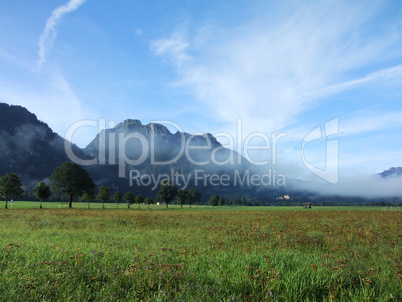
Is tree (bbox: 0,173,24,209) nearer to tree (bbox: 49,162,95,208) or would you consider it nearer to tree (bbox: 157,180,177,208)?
tree (bbox: 49,162,95,208)

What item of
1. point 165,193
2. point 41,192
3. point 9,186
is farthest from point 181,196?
point 9,186

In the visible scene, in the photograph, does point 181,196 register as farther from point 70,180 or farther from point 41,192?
point 41,192

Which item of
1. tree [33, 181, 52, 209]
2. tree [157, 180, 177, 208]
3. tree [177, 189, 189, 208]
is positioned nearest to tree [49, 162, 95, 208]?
tree [33, 181, 52, 209]

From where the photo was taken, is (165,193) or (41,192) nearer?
(41,192)

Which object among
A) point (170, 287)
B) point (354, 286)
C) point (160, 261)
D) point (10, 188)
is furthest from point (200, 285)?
point (10, 188)

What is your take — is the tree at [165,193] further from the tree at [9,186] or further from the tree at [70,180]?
the tree at [9,186]

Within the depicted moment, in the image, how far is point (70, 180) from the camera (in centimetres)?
7231

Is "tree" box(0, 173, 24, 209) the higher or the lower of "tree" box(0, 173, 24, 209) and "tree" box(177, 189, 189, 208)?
the higher

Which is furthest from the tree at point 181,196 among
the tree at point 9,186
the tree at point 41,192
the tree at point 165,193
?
the tree at point 9,186

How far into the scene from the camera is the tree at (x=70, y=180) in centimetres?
7150

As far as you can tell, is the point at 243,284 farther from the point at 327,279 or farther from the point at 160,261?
the point at 160,261

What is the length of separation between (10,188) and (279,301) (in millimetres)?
78400

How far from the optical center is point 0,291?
484 centimetres

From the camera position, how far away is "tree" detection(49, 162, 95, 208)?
235 feet
